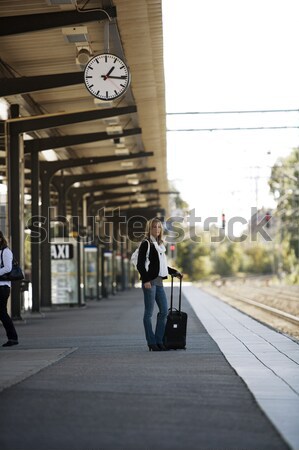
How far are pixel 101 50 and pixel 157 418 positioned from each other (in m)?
14.8

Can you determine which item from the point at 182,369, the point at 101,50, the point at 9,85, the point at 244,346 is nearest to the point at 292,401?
the point at 182,369

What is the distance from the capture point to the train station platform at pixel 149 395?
6.35m

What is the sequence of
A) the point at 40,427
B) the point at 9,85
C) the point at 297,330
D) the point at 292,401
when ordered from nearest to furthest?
the point at 40,427 < the point at 292,401 < the point at 9,85 < the point at 297,330

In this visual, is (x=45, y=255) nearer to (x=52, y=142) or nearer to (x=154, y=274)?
(x=52, y=142)

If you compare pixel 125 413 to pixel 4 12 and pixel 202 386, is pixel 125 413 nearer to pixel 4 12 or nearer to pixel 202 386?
pixel 202 386

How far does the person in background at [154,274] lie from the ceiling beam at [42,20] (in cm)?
411

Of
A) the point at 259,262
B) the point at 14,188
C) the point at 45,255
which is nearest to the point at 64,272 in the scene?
the point at 45,255

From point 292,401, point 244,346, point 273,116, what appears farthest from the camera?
point 273,116

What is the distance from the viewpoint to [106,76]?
17.9m

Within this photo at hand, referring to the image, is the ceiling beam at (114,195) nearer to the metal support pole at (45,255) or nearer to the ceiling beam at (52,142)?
the metal support pole at (45,255)

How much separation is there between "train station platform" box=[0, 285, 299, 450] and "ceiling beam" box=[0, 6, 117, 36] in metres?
4.78

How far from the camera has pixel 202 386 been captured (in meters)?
9.19

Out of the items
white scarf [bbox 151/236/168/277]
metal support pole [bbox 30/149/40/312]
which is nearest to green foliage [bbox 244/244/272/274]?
metal support pole [bbox 30/149/40/312]

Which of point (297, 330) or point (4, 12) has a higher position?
point (4, 12)
